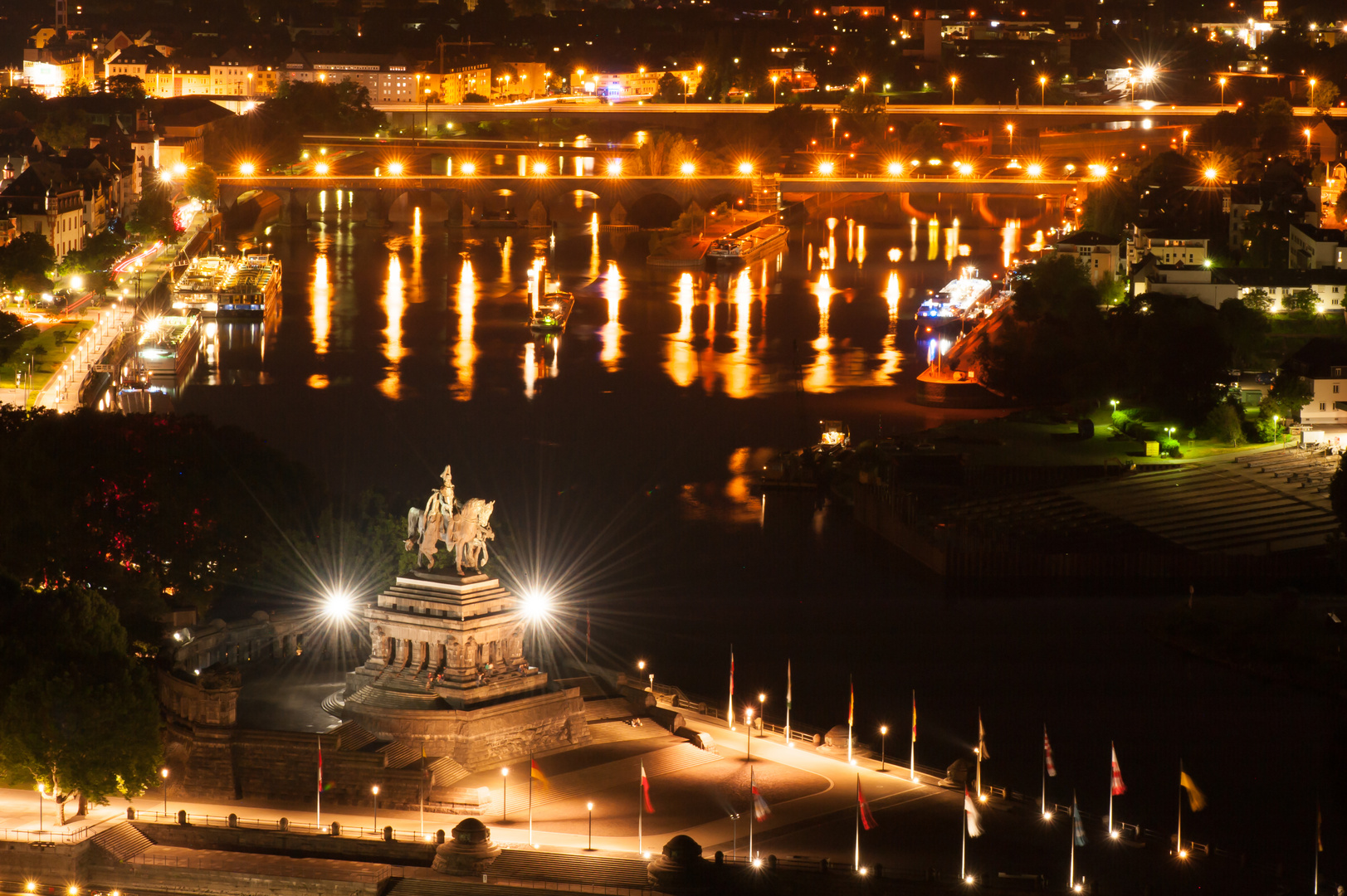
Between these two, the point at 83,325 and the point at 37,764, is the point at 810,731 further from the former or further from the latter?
the point at 83,325

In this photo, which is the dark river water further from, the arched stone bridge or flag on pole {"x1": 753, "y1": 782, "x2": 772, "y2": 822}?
the arched stone bridge

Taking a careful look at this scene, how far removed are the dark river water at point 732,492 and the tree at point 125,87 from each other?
2267 centimetres

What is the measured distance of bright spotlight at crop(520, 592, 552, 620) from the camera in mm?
31688

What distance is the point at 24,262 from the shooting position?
53781mm

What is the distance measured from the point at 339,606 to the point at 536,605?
4.42m

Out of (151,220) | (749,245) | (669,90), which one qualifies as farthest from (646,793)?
(669,90)

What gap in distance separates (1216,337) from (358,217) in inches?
1949

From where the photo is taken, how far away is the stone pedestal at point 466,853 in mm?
21453

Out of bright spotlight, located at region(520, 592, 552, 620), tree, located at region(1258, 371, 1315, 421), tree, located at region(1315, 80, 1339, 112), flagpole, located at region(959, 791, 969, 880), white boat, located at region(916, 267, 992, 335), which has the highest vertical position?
tree, located at region(1315, 80, 1339, 112)

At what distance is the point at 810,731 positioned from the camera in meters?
26.2

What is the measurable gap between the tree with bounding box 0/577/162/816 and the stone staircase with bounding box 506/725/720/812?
335cm

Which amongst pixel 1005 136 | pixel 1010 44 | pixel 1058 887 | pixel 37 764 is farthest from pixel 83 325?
pixel 1010 44

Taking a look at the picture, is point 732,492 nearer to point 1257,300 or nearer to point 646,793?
point 1257,300

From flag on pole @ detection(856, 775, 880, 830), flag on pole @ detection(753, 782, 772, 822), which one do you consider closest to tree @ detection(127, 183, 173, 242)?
flag on pole @ detection(856, 775, 880, 830)
